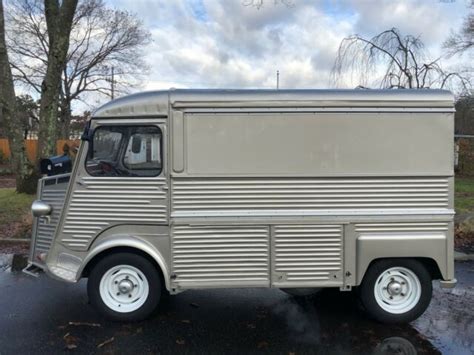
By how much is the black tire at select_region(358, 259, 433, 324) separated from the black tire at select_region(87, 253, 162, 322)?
7.02 feet

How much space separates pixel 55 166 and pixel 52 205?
0.71 metres

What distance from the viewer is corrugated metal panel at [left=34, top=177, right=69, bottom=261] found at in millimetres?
5215

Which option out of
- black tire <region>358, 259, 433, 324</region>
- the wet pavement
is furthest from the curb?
black tire <region>358, 259, 433, 324</region>

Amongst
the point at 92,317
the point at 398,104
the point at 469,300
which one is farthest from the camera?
the point at 469,300

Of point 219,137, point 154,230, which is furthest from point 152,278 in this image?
point 219,137

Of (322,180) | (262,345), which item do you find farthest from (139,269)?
(322,180)

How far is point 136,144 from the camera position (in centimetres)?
496

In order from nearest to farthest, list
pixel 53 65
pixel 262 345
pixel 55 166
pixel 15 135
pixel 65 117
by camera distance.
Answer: pixel 262 345, pixel 55 166, pixel 53 65, pixel 15 135, pixel 65 117

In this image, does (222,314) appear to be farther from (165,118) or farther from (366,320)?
(165,118)

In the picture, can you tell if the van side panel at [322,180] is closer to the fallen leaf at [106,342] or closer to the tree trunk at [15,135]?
the fallen leaf at [106,342]

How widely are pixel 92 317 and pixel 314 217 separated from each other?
8.36ft

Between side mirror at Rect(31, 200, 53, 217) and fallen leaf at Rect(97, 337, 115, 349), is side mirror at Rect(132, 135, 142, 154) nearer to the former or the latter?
side mirror at Rect(31, 200, 53, 217)

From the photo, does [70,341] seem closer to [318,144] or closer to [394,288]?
[318,144]

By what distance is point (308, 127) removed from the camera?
4.87m
